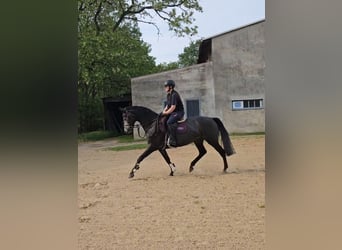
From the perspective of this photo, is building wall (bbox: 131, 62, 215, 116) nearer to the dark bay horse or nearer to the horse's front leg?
the dark bay horse

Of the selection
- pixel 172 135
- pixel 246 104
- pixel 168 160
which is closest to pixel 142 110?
pixel 172 135

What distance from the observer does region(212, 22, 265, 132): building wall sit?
2.34 meters

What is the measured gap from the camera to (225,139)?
264cm

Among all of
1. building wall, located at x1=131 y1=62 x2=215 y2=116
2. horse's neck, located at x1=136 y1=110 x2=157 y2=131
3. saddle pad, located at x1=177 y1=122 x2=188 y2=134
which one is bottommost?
saddle pad, located at x1=177 y1=122 x2=188 y2=134

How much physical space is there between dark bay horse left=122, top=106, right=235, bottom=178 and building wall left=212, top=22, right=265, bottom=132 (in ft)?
0.41

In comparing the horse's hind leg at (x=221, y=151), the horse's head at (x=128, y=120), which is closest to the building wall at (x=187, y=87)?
the horse's head at (x=128, y=120)

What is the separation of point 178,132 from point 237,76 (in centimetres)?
61

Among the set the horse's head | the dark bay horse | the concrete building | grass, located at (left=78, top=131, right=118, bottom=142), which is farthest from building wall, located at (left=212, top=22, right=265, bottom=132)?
grass, located at (left=78, top=131, right=118, bottom=142)

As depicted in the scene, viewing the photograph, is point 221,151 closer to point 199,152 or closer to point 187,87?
point 199,152

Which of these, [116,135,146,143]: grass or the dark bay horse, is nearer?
the dark bay horse

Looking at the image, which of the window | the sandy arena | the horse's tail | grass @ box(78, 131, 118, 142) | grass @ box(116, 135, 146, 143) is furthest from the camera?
grass @ box(78, 131, 118, 142)
